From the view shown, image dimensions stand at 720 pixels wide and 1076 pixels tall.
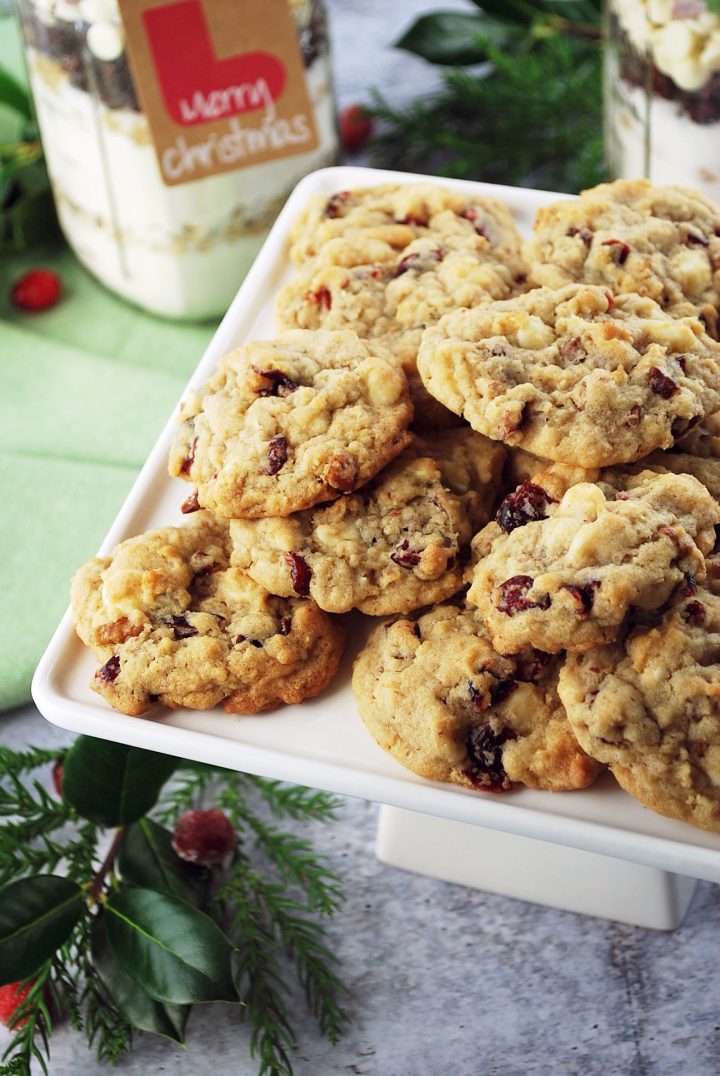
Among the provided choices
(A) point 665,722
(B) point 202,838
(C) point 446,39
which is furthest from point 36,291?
(A) point 665,722

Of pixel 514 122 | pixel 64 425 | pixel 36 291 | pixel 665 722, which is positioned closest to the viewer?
pixel 665 722

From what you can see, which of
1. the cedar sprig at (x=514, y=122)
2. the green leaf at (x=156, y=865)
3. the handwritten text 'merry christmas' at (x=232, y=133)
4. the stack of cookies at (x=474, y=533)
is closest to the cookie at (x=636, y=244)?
the stack of cookies at (x=474, y=533)

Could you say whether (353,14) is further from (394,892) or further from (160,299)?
(394,892)

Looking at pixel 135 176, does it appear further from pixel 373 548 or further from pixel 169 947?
pixel 169 947

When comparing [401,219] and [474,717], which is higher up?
[401,219]

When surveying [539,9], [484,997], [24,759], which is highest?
[539,9]

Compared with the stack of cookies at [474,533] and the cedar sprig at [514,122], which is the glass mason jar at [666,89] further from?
the stack of cookies at [474,533]

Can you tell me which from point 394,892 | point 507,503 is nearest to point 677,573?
point 507,503
